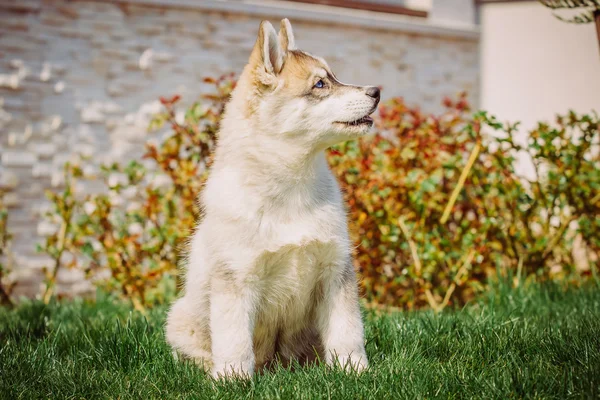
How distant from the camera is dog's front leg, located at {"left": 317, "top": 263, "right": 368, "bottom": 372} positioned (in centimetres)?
275

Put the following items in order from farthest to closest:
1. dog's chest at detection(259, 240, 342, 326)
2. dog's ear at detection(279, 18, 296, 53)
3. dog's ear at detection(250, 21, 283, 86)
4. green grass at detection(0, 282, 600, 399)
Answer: dog's ear at detection(279, 18, 296, 53), dog's ear at detection(250, 21, 283, 86), dog's chest at detection(259, 240, 342, 326), green grass at detection(0, 282, 600, 399)

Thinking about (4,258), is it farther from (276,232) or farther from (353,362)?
(353,362)

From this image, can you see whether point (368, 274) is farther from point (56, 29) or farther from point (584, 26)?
point (584, 26)

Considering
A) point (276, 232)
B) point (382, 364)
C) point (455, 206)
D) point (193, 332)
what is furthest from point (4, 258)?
point (382, 364)

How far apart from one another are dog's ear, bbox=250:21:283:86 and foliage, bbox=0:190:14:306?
145 inches

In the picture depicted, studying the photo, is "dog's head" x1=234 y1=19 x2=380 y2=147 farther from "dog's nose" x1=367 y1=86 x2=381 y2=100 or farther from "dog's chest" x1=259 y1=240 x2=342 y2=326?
"dog's chest" x1=259 y1=240 x2=342 y2=326

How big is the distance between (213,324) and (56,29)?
4.61 meters

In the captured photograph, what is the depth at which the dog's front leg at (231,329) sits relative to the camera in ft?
8.66

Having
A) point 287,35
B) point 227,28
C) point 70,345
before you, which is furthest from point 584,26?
point 70,345

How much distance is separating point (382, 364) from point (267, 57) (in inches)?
57.0

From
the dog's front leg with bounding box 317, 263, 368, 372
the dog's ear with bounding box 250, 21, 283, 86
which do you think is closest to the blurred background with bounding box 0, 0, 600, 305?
the dog's front leg with bounding box 317, 263, 368, 372

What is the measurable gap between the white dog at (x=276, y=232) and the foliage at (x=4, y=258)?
3.18m

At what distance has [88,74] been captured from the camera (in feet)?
20.9

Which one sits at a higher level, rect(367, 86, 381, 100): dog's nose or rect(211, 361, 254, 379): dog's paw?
rect(367, 86, 381, 100): dog's nose
